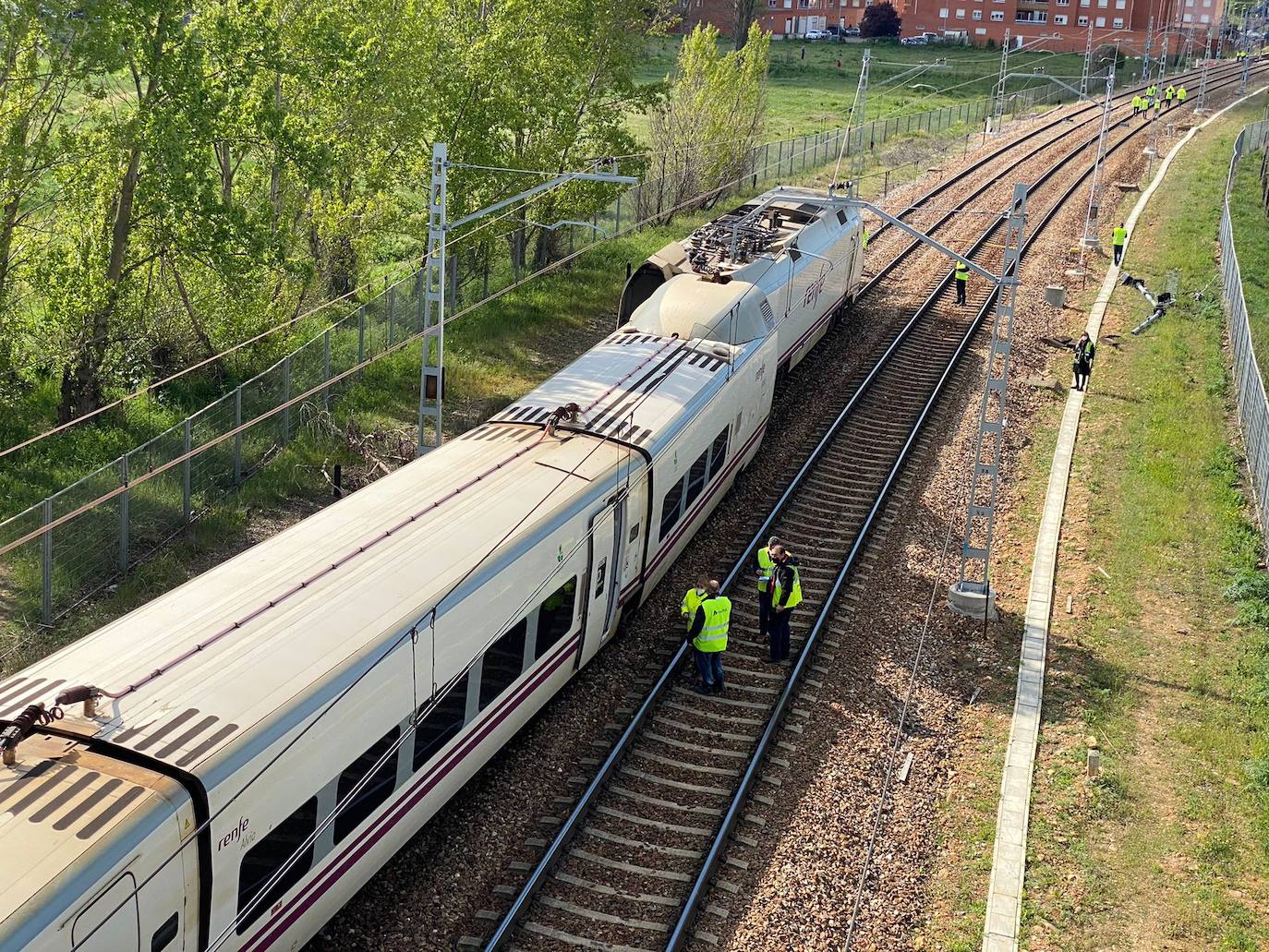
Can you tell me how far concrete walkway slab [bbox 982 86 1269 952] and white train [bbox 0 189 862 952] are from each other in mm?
5480

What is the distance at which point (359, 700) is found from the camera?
11.9 meters

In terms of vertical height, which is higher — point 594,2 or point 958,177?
point 594,2

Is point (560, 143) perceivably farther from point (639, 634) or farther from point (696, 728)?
point (696, 728)

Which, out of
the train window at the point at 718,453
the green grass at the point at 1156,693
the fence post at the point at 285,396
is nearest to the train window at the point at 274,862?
the green grass at the point at 1156,693

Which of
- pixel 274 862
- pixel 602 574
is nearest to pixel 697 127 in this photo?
pixel 602 574

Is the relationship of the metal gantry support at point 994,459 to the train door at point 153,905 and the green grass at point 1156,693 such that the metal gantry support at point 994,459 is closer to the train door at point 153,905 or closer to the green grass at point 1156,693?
the green grass at point 1156,693

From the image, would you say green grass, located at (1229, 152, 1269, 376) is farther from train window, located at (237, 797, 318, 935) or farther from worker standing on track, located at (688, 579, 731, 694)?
train window, located at (237, 797, 318, 935)

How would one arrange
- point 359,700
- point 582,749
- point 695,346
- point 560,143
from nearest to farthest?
1. point 359,700
2. point 582,749
3. point 695,346
4. point 560,143

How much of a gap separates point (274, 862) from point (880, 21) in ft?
395

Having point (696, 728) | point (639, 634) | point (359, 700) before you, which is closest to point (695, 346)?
point (639, 634)

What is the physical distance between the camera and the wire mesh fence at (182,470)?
19.0 meters

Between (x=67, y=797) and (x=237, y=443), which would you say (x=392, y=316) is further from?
(x=67, y=797)

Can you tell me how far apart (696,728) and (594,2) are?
2592 centimetres

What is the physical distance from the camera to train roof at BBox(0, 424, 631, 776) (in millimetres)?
10766
